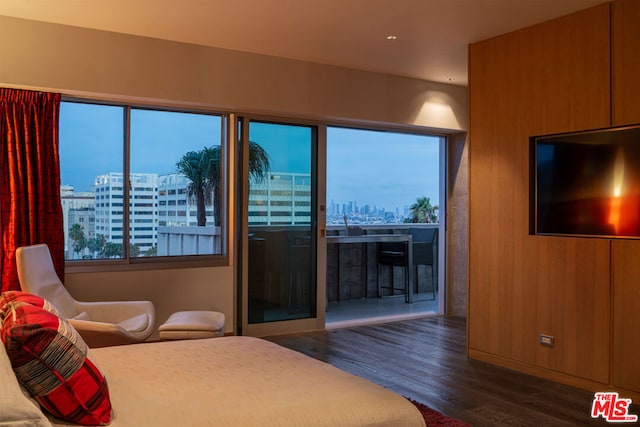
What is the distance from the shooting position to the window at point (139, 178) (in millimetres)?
4746

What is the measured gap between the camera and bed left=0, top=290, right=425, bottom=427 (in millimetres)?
1887

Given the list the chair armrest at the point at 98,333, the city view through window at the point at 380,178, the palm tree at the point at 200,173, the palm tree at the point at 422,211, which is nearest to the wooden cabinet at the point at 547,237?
the palm tree at the point at 200,173

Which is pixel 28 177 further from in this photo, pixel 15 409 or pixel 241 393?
pixel 15 409

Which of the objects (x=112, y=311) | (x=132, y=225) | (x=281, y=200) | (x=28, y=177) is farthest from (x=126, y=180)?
(x=281, y=200)

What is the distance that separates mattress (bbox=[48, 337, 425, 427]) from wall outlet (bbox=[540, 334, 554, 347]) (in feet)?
7.20

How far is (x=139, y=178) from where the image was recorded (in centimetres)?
502

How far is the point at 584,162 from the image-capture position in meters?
3.90

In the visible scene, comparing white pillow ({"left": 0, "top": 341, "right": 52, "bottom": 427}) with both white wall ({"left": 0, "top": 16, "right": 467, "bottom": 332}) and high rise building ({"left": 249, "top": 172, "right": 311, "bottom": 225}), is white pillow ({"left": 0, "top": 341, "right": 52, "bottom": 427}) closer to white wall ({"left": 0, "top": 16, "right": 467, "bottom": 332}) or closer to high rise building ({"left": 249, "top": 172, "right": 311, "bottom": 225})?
white wall ({"left": 0, "top": 16, "right": 467, "bottom": 332})

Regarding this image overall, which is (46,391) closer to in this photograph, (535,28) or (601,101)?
(601,101)

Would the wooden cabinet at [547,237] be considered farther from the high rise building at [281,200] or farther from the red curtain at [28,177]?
the red curtain at [28,177]

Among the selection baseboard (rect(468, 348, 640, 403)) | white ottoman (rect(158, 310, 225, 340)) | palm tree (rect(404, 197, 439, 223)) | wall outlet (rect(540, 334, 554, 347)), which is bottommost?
baseboard (rect(468, 348, 640, 403))

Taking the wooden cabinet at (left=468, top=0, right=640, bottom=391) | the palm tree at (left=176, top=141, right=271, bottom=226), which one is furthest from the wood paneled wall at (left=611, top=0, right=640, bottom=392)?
the palm tree at (left=176, top=141, right=271, bottom=226)

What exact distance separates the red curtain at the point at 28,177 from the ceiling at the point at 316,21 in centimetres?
66

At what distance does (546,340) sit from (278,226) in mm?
2651
